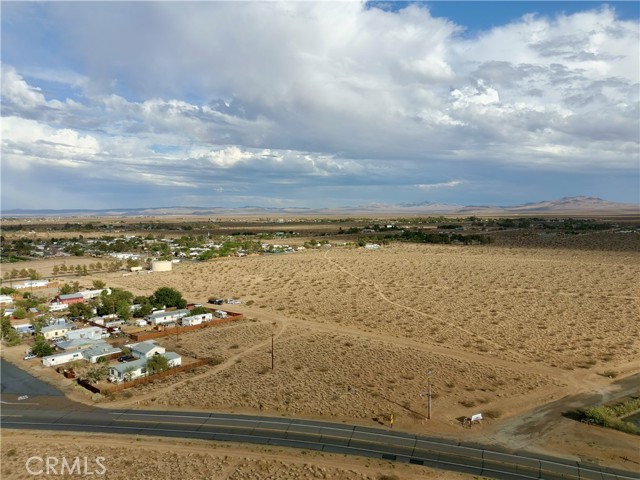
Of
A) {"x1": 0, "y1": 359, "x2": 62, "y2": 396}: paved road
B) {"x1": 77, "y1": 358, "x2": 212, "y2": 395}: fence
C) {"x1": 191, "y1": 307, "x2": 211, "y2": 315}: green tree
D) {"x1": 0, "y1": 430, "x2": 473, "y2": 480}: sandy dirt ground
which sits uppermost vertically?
{"x1": 191, "y1": 307, "x2": 211, "y2": 315}: green tree

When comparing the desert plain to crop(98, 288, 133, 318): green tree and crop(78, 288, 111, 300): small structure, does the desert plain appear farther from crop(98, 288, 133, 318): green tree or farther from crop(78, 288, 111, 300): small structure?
crop(98, 288, 133, 318): green tree

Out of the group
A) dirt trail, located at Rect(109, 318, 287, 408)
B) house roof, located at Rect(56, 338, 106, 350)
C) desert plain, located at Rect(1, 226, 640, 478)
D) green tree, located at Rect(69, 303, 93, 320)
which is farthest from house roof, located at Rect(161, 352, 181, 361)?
green tree, located at Rect(69, 303, 93, 320)

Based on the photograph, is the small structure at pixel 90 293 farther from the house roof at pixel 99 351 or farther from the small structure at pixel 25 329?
the house roof at pixel 99 351

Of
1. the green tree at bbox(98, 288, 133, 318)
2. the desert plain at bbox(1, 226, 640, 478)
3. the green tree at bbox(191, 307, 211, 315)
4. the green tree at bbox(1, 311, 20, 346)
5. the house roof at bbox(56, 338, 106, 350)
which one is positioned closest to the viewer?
the desert plain at bbox(1, 226, 640, 478)

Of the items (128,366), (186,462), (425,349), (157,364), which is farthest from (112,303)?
(425,349)

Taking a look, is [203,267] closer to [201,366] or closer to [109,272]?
[109,272]

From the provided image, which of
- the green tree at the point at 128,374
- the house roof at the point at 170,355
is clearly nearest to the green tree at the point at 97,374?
the green tree at the point at 128,374
